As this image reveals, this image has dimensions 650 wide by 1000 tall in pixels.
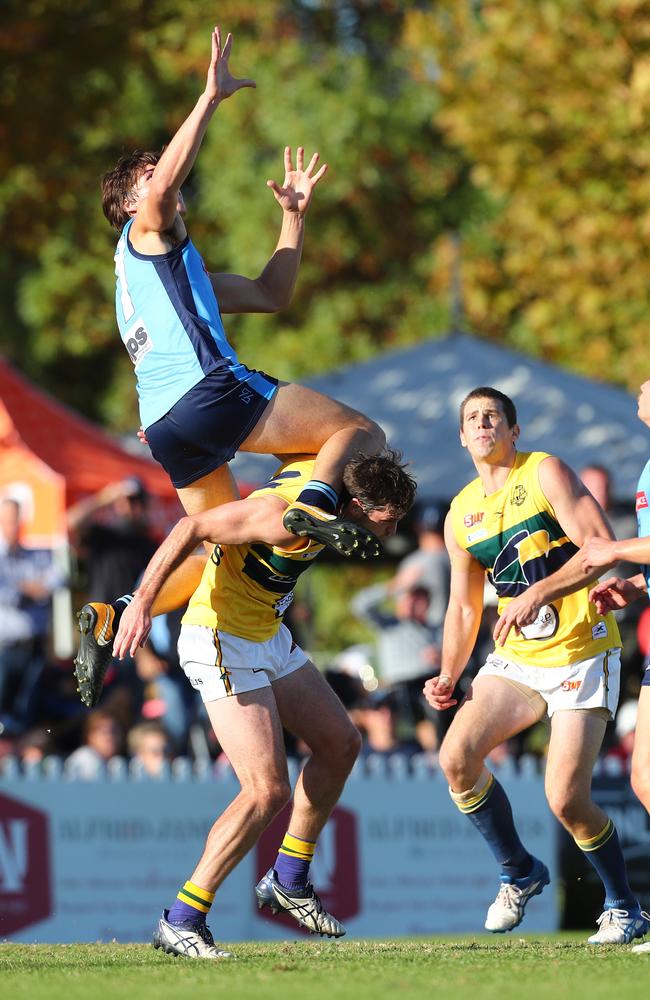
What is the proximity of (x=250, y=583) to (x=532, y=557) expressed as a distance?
4.28 ft

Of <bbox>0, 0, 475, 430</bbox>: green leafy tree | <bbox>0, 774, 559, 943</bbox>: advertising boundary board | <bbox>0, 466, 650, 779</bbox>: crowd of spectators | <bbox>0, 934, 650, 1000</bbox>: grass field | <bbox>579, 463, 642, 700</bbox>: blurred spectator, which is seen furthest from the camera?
<bbox>0, 0, 475, 430</bbox>: green leafy tree

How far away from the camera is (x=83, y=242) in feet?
76.2

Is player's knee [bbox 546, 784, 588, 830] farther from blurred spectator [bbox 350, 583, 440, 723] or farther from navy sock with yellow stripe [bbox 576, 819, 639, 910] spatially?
blurred spectator [bbox 350, 583, 440, 723]

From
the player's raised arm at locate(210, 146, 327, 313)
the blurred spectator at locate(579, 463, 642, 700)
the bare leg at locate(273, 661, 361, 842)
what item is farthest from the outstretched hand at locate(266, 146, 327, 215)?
the blurred spectator at locate(579, 463, 642, 700)

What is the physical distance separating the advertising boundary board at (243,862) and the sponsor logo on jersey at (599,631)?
419 cm

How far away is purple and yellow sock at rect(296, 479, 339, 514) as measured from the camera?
703 cm

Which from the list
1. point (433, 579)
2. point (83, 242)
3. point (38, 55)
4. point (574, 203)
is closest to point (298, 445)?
point (433, 579)

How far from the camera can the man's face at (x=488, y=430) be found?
779 centimetres

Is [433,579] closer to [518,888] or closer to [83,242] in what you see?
[518,888]

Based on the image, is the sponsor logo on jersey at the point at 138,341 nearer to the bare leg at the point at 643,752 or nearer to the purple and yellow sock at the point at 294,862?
the purple and yellow sock at the point at 294,862

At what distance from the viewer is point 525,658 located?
7797 mm

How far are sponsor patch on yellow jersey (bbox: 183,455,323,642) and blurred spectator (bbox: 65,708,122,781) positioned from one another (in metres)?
4.85

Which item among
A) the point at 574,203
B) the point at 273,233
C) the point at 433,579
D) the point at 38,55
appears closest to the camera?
the point at 433,579

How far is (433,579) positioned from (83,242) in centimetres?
1096
